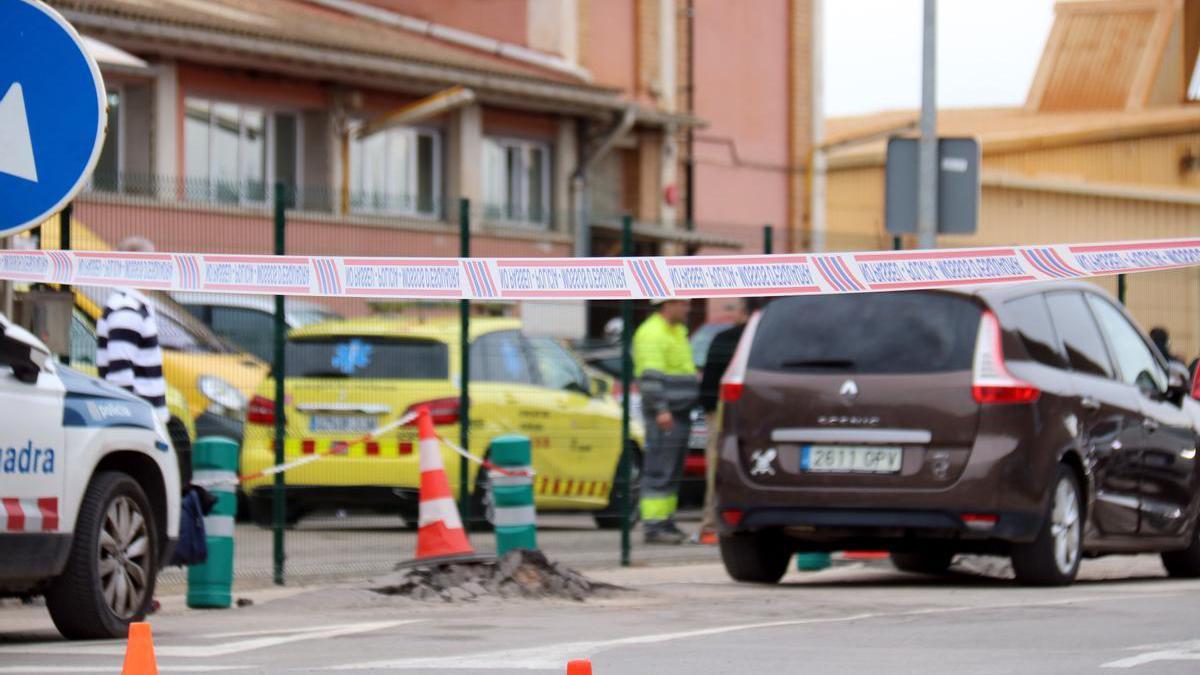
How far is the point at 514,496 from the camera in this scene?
13289 mm

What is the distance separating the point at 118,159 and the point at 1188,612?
65.7 ft

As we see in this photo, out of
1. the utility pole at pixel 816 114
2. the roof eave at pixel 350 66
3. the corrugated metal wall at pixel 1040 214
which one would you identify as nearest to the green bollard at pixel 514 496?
the roof eave at pixel 350 66

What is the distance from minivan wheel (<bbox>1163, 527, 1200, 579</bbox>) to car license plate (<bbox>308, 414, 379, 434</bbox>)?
16.2 feet

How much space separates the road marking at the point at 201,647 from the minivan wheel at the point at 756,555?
3.35 meters

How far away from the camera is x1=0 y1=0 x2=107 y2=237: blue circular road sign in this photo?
902 centimetres

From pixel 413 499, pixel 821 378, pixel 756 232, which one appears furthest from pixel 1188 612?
pixel 756 232

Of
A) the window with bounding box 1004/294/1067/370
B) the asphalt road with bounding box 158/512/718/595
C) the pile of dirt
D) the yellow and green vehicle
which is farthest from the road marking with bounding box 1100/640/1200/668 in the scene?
the yellow and green vehicle

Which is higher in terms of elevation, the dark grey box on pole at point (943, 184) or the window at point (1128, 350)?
the dark grey box on pole at point (943, 184)

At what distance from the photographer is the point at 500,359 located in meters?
15.6

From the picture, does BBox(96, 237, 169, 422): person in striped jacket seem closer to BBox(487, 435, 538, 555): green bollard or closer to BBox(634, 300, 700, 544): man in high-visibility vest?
BBox(487, 435, 538, 555): green bollard

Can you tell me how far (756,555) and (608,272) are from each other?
2.58m

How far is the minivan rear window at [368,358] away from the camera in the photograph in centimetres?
1412

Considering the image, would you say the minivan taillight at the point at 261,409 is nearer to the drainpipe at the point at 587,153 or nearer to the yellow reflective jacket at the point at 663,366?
the yellow reflective jacket at the point at 663,366

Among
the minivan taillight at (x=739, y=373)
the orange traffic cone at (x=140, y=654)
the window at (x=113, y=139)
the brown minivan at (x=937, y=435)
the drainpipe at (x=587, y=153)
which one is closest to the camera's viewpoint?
the orange traffic cone at (x=140, y=654)
